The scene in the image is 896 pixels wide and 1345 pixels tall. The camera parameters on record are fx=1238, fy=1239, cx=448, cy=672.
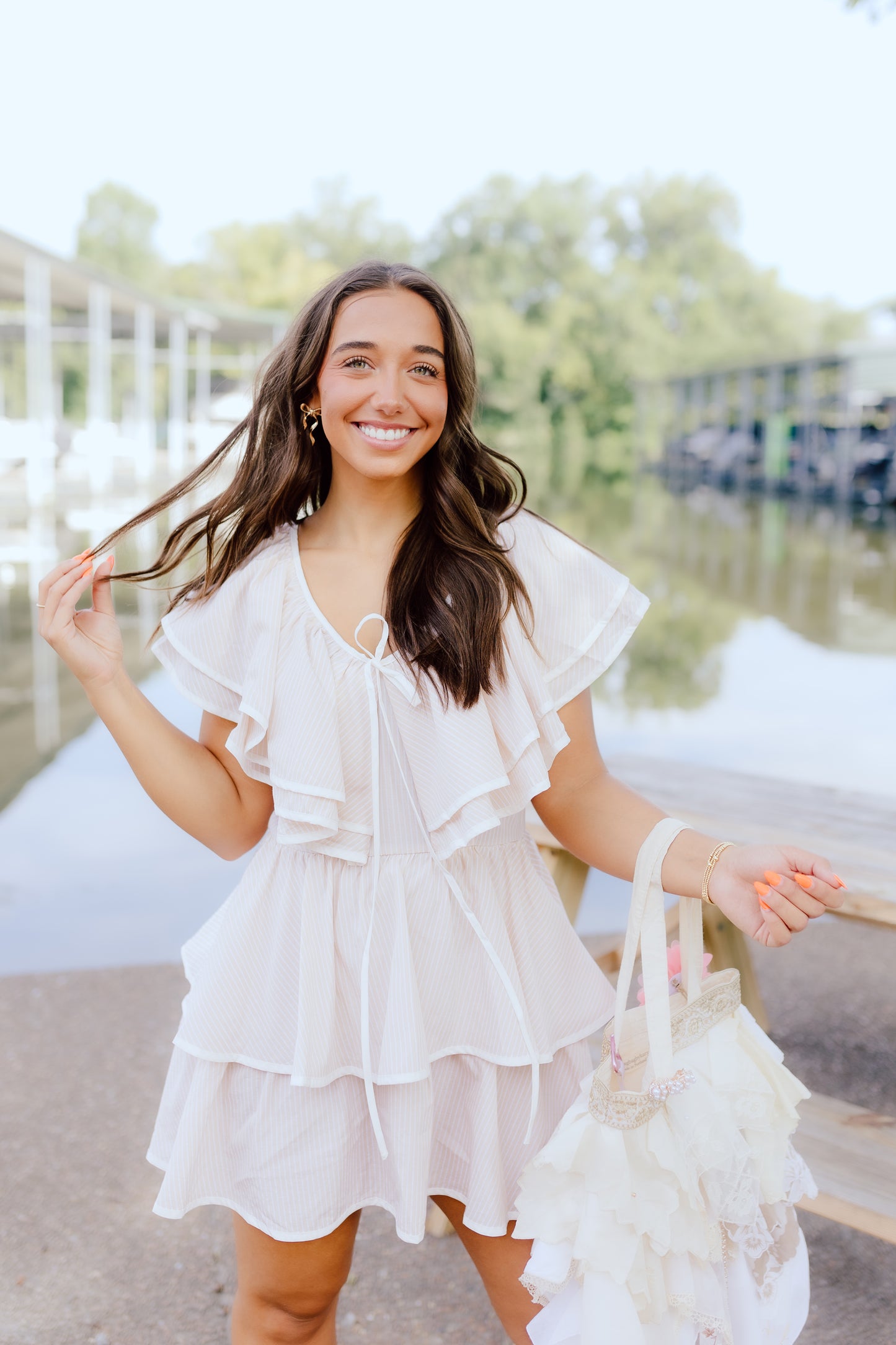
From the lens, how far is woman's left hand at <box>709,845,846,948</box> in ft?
4.64

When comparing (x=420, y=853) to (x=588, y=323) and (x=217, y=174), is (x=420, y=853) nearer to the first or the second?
(x=588, y=323)

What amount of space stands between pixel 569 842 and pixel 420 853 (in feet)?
0.87

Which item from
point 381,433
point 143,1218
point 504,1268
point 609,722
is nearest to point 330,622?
point 381,433

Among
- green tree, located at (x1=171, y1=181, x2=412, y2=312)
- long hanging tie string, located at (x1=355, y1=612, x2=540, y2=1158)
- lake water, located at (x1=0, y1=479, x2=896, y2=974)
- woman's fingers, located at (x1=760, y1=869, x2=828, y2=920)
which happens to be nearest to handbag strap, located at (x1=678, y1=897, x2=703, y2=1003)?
woman's fingers, located at (x1=760, y1=869, x2=828, y2=920)

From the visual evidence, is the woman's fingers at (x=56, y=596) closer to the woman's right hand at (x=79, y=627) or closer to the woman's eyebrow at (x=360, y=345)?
the woman's right hand at (x=79, y=627)

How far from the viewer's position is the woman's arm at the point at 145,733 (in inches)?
64.7

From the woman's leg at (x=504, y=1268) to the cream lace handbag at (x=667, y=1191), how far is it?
192 mm

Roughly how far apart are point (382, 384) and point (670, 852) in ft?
2.32

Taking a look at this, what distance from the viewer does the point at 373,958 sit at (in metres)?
1.58

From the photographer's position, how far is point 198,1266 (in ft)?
8.24

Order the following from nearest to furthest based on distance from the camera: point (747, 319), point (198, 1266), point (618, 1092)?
1. point (618, 1092)
2. point (198, 1266)
3. point (747, 319)

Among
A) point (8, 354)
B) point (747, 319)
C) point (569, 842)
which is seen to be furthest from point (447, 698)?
point (747, 319)

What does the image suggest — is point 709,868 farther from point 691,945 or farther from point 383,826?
point 383,826

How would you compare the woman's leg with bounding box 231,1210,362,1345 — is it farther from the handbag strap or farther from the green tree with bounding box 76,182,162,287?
the green tree with bounding box 76,182,162,287
